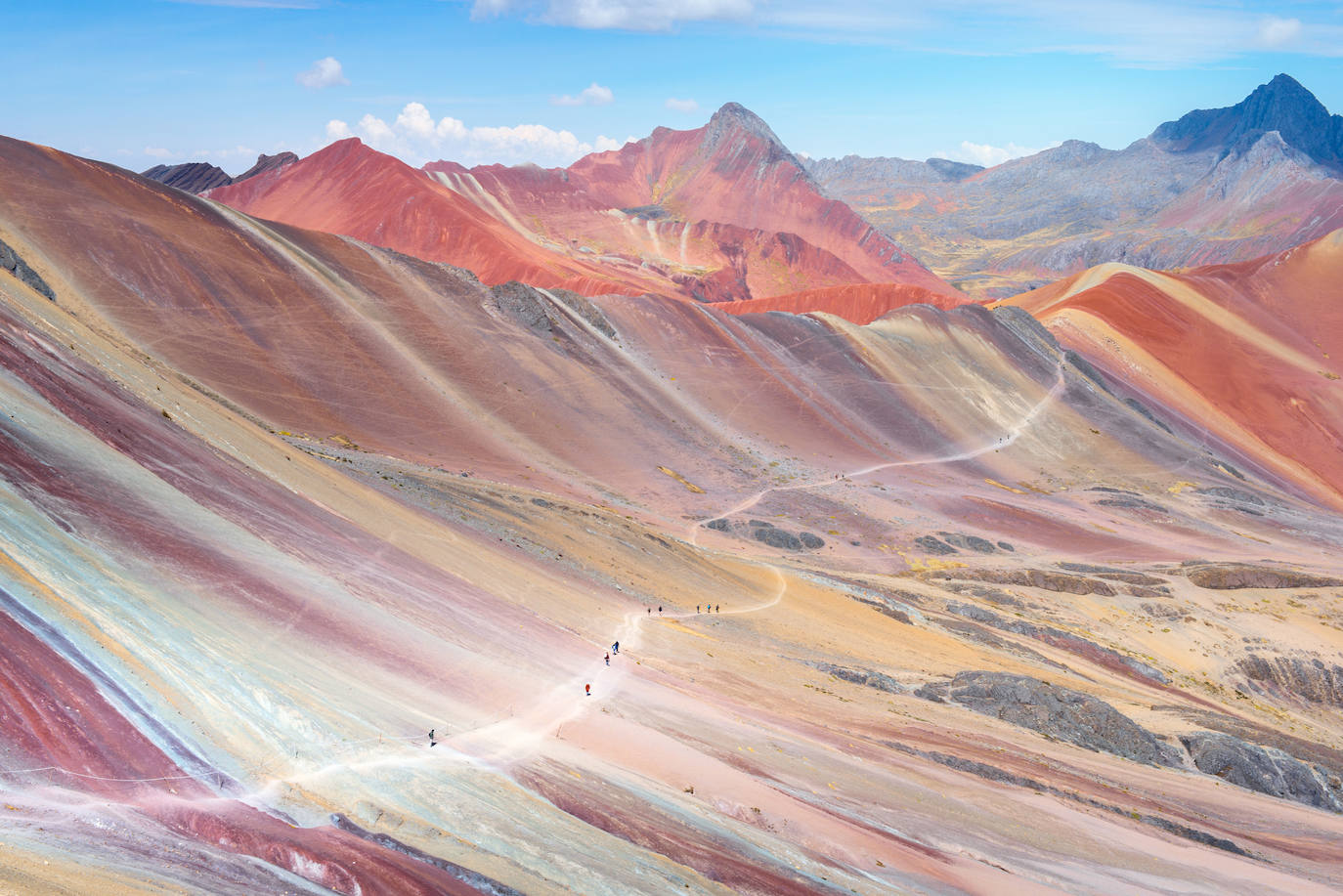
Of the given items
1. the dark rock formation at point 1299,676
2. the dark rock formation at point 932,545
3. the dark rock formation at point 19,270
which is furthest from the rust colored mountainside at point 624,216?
the dark rock formation at point 1299,676

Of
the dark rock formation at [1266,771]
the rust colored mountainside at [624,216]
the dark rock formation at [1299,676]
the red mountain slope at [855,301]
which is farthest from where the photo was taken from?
the rust colored mountainside at [624,216]

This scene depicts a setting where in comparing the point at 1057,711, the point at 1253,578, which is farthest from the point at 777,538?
the point at 1253,578

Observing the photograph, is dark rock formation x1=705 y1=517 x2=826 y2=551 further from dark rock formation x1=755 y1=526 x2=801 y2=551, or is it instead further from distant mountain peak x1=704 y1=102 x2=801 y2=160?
distant mountain peak x1=704 y1=102 x2=801 y2=160

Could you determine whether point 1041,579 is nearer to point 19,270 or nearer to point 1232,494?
point 1232,494

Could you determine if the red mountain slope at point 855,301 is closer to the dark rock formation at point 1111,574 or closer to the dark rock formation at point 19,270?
the dark rock formation at point 1111,574

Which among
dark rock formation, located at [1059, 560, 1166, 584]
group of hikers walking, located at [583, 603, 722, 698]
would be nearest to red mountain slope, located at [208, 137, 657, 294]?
dark rock formation, located at [1059, 560, 1166, 584]

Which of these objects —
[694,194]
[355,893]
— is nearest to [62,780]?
[355,893]
